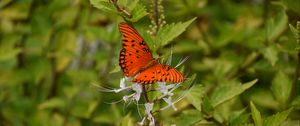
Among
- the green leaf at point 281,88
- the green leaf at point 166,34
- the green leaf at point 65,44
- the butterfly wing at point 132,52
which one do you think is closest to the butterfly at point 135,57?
the butterfly wing at point 132,52

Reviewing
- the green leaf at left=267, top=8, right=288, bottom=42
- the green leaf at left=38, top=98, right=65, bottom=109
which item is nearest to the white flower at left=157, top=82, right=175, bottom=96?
the green leaf at left=267, top=8, right=288, bottom=42

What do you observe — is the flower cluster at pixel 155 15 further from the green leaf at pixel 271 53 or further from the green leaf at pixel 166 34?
the green leaf at pixel 271 53

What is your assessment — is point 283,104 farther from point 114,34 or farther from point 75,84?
point 75,84

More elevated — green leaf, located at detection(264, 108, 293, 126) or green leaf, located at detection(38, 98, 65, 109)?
green leaf, located at detection(264, 108, 293, 126)

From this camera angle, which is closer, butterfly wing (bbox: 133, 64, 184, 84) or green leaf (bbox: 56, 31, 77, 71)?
butterfly wing (bbox: 133, 64, 184, 84)

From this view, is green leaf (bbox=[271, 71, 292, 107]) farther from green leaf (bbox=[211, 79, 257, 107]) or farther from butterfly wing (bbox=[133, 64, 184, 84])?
butterfly wing (bbox=[133, 64, 184, 84])

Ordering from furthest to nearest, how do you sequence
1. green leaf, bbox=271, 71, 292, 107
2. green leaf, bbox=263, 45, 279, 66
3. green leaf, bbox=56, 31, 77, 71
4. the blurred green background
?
1. green leaf, bbox=56, 31, 77, 71
2. the blurred green background
3. green leaf, bbox=263, 45, 279, 66
4. green leaf, bbox=271, 71, 292, 107
